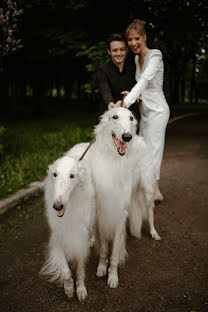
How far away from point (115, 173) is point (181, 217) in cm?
212

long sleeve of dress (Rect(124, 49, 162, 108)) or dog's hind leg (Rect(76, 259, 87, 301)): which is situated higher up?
long sleeve of dress (Rect(124, 49, 162, 108))

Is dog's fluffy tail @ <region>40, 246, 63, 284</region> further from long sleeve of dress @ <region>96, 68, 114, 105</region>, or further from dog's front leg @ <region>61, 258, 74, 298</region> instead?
long sleeve of dress @ <region>96, 68, 114, 105</region>

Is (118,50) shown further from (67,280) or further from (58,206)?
(67,280)

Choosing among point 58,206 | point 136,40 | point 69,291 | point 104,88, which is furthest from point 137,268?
point 136,40

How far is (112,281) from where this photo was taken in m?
3.12

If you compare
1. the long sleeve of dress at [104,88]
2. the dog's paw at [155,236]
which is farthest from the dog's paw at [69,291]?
the long sleeve of dress at [104,88]

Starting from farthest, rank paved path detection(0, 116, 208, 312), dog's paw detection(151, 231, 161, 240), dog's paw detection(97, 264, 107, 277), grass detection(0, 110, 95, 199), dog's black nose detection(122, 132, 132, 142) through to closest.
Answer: grass detection(0, 110, 95, 199), dog's paw detection(151, 231, 161, 240), dog's paw detection(97, 264, 107, 277), paved path detection(0, 116, 208, 312), dog's black nose detection(122, 132, 132, 142)

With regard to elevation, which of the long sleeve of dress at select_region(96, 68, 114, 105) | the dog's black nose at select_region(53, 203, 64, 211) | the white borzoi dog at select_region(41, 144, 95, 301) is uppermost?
the long sleeve of dress at select_region(96, 68, 114, 105)

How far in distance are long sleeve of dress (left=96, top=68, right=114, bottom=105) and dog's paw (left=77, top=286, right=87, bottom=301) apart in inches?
86.9

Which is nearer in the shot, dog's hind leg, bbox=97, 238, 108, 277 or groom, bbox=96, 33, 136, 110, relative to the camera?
dog's hind leg, bbox=97, 238, 108, 277

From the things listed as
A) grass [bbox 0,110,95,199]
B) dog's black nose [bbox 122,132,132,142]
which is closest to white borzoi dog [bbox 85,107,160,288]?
dog's black nose [bbox 122,132,132,142]

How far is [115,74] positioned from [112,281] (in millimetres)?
2541

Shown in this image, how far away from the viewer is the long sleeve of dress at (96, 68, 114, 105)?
3764 millimetres

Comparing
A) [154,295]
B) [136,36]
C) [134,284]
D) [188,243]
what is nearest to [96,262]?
[134,284]
